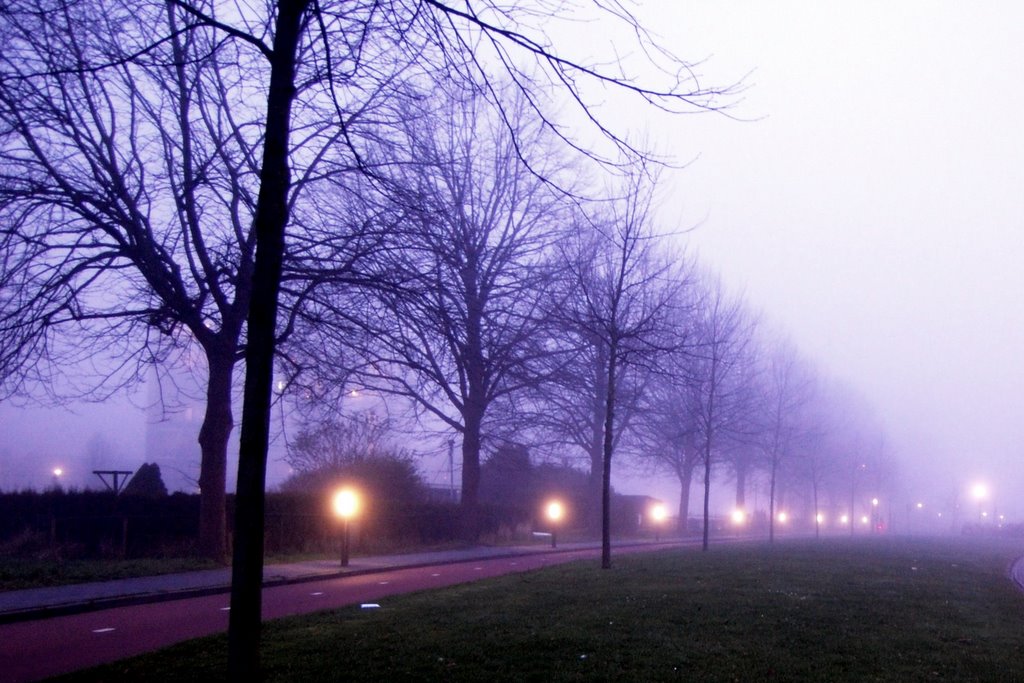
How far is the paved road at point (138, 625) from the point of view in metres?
9.74

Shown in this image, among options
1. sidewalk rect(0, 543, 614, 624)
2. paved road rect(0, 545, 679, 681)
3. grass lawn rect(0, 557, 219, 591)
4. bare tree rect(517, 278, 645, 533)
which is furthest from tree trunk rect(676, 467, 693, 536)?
grass lawn rect(0, 557, 219, 591)

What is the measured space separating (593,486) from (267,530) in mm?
22235

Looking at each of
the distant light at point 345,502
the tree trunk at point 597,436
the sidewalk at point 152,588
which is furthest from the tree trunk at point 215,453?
the tree trunk at point 597,436

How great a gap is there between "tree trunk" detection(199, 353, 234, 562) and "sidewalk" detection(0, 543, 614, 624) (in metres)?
1.21

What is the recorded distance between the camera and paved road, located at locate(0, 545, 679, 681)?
9742mm

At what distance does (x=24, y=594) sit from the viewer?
15172 mm

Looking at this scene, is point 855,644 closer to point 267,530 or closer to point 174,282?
point 174,282

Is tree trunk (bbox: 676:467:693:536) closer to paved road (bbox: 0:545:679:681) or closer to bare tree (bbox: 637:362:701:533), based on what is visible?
bare tree (bbox: 637:362:701:533)

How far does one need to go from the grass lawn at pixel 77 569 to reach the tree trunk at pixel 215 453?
708mm

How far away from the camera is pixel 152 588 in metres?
16.3

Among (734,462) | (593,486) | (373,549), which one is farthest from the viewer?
(734,462)

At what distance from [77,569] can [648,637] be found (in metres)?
13.3

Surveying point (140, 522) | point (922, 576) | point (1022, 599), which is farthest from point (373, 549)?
point (1022, 599)

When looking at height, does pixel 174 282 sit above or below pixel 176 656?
above
